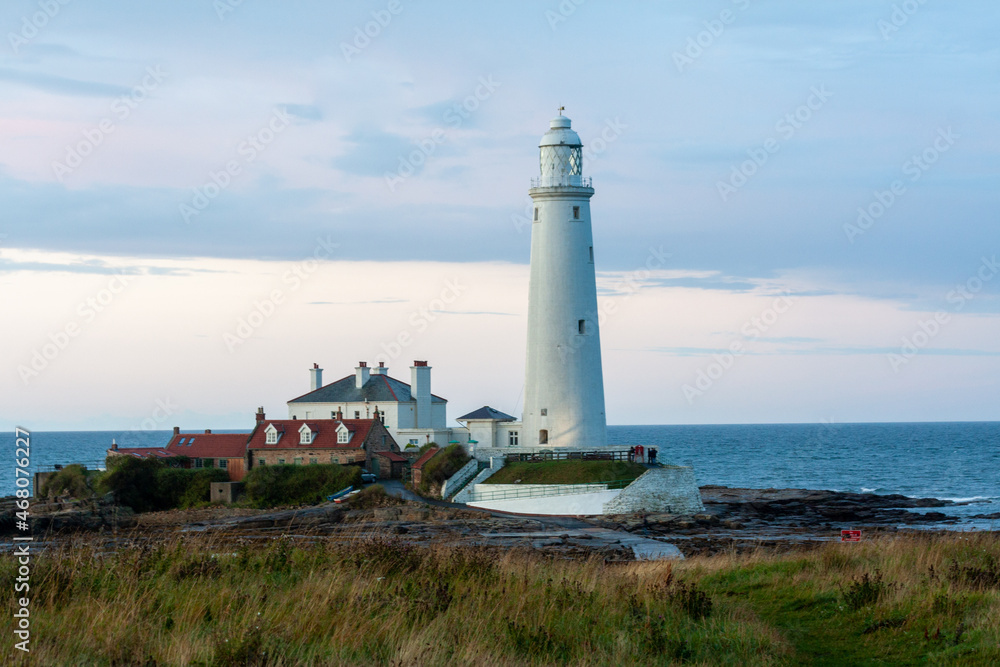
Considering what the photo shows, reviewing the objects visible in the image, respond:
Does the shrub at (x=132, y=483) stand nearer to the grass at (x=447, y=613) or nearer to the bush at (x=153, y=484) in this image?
the bush at (x=153, y=484)

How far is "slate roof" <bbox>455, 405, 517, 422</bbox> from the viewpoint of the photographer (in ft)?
156

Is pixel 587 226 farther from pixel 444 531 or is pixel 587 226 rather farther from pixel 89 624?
pixel 89 624

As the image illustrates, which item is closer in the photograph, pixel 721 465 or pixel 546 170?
pixel 546 170

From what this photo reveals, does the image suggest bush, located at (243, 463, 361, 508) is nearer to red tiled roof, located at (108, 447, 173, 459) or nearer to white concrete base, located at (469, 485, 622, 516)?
red tiled roof, located at (108, 447, 173, 459)

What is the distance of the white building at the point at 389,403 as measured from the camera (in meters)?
49.8

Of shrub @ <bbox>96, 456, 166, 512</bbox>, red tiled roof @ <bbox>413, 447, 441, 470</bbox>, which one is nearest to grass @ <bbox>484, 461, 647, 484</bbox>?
red tiled roof @ <bbox>413, 447, 441, 470</bbox>

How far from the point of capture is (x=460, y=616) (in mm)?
9602

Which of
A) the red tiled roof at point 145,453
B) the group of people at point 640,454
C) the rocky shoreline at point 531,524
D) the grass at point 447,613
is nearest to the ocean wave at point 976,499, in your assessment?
the rocky shoreline at point 531,524

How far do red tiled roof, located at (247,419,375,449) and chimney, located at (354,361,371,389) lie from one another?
191 inches

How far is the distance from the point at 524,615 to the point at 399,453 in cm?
3778

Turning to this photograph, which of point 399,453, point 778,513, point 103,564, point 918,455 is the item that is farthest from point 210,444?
point 918,455

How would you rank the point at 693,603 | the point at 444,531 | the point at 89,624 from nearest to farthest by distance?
the point at 89,624 < the point at 693,603 < the point at 444,531

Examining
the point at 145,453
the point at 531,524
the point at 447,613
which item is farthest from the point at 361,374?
the point at 447,613

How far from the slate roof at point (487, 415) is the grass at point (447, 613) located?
3351cm
